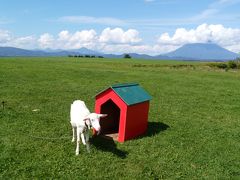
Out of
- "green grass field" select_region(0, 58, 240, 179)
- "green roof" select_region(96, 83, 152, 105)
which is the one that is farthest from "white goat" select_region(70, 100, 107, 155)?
"green roof" select_region(96, 83, 152, 105)

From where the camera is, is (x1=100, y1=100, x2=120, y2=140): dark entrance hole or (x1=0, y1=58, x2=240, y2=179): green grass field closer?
(x1=0, y1=58, x2=240, y2=179): green grass field

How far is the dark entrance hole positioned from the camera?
38.6 ft

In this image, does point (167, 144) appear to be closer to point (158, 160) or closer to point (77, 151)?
point (158, 160)

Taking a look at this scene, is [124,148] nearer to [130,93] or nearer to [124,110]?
[124,110]

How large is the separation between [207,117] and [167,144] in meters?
5.78

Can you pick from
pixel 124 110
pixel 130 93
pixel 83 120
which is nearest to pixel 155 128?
pixel 130 93

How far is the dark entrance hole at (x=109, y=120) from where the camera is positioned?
463 inches

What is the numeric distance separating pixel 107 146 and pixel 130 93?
2168mm

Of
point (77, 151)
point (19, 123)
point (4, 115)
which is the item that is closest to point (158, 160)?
point (77, 151)

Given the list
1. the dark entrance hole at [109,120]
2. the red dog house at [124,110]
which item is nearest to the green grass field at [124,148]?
the red dog house at [124,110]

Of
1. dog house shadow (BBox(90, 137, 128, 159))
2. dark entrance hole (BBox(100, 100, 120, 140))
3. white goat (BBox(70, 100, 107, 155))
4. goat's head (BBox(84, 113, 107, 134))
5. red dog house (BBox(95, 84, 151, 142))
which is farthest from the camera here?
dark entrance hole (BBox(100, 100, 120, 140))

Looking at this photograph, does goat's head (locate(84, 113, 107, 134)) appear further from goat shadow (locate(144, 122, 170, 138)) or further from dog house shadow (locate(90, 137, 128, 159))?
goat shadow (locate(144, 122, 170, 138))

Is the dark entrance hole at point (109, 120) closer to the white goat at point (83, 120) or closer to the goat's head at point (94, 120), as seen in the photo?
the white goat at point (83, 120)

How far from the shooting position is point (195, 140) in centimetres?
1175
